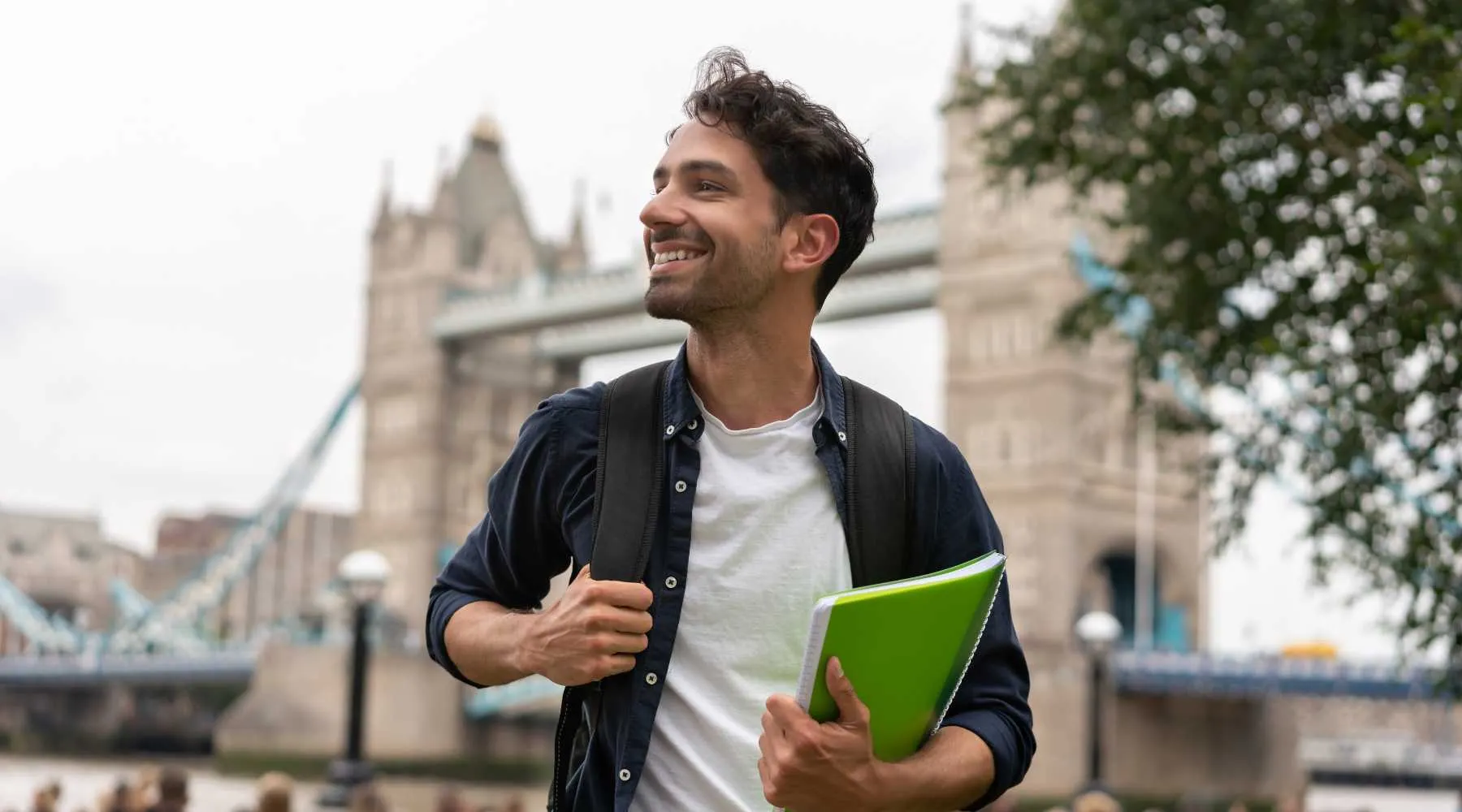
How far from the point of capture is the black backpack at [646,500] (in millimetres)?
1868

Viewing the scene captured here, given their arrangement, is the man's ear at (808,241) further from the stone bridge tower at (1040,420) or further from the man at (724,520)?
the stone bridge tower at (1040,420)

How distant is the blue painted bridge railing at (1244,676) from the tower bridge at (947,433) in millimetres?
47

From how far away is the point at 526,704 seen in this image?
156ft

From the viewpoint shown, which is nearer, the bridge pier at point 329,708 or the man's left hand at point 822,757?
the man's left hand at point 822,757

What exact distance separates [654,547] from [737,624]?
0.35ft

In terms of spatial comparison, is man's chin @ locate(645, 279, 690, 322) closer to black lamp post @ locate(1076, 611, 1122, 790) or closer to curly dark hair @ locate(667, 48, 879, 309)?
curly dark hair @ locate(667, 48, 879, 309)

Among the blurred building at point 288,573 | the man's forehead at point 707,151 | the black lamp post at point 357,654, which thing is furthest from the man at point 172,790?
the blurred building at point 288,573

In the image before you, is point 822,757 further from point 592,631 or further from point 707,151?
point 707,151

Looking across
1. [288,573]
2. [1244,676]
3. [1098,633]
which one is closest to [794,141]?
[1098,633]

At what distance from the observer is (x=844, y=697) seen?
165cm

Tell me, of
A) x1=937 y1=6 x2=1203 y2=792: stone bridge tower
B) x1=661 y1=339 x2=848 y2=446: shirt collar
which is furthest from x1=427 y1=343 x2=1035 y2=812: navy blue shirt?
x1=937 y1=6 x2=1203 y2=792: stone bridge tower

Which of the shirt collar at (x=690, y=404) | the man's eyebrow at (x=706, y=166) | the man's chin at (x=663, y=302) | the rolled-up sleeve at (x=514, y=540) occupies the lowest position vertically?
the rolled-up sleeve at (x=514, y=540)

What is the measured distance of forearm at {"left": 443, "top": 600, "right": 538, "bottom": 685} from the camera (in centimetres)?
184

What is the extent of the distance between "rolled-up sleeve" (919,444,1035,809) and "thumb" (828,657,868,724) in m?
0.20
